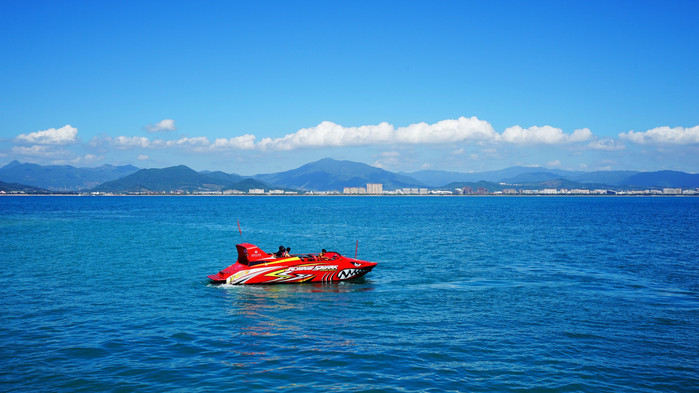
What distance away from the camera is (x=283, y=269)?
106 ft

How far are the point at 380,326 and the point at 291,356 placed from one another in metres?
5.55

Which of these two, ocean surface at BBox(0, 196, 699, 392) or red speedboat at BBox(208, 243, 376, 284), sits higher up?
red speedboat at BBox(208, 243, 376, 284)

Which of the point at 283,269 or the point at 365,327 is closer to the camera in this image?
the point at 365,327

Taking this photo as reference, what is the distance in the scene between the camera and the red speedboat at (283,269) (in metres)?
32.0

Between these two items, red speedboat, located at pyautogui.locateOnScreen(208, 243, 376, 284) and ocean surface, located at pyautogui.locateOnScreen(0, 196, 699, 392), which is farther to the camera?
red speedboat, located at pyautogui.locateOnScreen(208, 243, 376, 284)

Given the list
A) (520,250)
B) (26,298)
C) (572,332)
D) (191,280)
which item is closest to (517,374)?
(572,332)

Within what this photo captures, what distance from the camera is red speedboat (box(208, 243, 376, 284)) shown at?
32031 mm

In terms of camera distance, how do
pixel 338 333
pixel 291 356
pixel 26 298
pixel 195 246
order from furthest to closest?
1. pixel 195 246
2. pixel 26 298
3. pixel 338 333
4. pixel 291 356

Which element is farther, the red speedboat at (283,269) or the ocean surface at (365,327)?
the red speedboat at (283,269)

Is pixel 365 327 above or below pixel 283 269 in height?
below

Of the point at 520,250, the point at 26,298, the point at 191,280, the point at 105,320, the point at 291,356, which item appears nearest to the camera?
the point at 291,356

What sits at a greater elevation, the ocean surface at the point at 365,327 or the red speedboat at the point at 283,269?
the red speedboat at the point at 283,269

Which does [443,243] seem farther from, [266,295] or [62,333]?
[62,333]

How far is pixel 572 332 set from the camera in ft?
69.3
